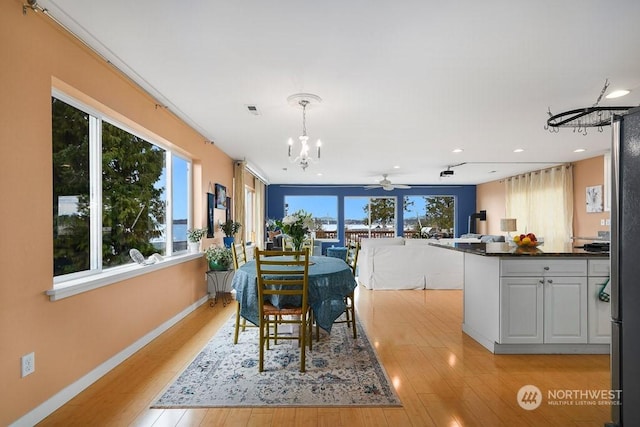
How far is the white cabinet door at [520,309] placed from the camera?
3121mm

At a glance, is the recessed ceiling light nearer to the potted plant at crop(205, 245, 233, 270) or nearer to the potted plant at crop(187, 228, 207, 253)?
the potted plant at crop(205, 245, 233, 270)

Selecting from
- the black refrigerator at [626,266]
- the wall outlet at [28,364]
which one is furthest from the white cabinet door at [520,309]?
the wall outlet at [28,364]

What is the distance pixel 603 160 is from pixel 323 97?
614 centimetres

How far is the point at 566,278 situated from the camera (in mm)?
3146

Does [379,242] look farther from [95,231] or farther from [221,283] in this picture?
[95,231]

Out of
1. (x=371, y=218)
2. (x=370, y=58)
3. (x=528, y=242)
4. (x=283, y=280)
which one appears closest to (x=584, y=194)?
(x=528, y=242)

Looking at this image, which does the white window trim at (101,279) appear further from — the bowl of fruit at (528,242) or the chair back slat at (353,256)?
the bowl of fruit at (528,242)

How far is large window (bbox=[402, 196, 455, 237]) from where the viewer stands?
1191 cm

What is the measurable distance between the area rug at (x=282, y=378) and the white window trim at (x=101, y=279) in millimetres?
926

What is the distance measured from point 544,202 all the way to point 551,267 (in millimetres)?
6103

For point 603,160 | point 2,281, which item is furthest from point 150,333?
point 603,160

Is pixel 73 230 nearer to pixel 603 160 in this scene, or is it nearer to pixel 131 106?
pixel 131 106

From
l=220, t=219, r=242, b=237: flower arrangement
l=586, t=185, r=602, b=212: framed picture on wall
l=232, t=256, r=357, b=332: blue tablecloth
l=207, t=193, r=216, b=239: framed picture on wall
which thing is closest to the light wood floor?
l=232, t=256, r=357, b=332: blue tablecloth

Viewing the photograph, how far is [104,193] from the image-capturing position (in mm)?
3070
